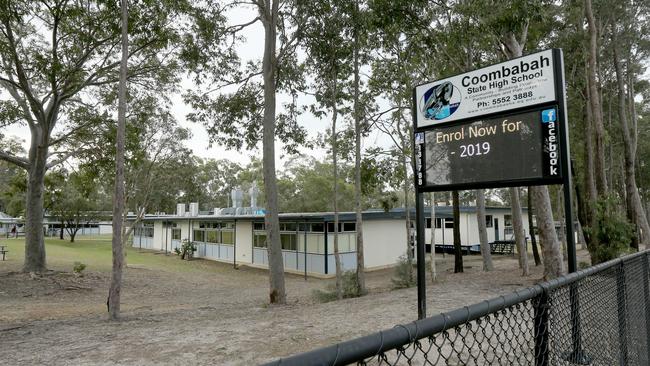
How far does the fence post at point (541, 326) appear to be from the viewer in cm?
208

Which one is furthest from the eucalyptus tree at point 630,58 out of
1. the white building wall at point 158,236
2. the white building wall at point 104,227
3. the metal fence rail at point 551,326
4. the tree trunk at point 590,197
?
the white building wall at point 104,227

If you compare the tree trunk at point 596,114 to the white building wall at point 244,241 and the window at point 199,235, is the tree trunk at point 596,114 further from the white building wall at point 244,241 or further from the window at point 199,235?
the window at point 199,235

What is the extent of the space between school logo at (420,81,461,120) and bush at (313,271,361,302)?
8.61 m

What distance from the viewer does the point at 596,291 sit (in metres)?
3.31

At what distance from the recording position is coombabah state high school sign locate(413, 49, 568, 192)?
15.5 ft

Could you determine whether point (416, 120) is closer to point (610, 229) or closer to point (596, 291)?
point (596, 291)

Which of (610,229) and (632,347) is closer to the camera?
(632,347)

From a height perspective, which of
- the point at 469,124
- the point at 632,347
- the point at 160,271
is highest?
the point at 469,124

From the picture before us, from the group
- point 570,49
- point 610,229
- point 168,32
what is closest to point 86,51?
point 168,32

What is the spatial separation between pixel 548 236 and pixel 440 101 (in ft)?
20.1

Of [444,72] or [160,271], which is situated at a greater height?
[444,72]

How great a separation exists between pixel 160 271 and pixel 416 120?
19.7m

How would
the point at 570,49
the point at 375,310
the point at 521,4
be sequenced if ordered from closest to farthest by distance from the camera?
the point at 375,310
the point at 521,4
the point at 570,49

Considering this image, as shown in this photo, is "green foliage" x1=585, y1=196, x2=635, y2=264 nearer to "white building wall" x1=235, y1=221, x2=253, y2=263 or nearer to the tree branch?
"white building wall" x1=235, y1=221, x2=253, y2=263
